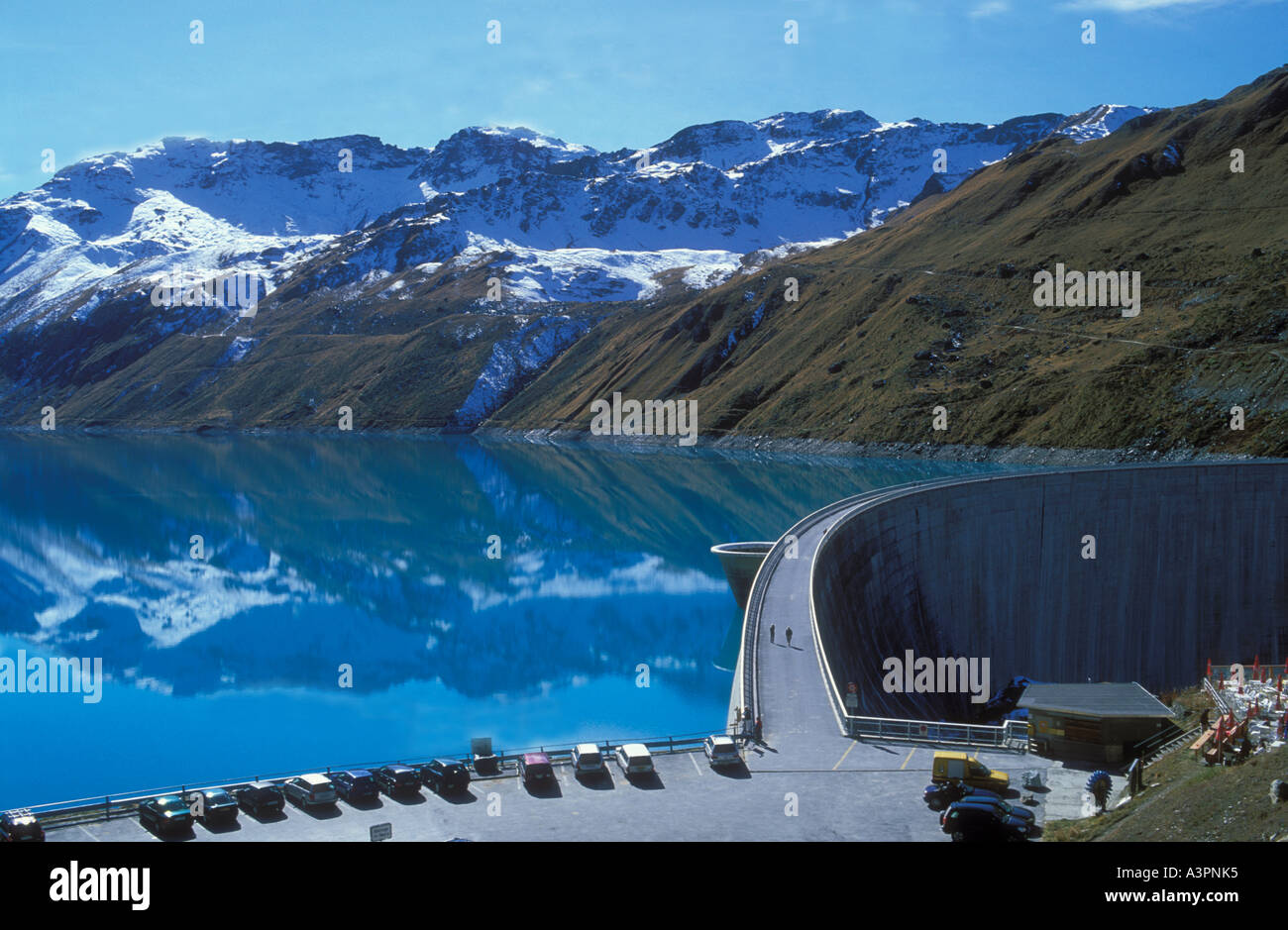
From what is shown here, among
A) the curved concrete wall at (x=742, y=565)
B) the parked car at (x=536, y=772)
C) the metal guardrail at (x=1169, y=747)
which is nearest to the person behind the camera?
the parked car at (x=536, y=772)

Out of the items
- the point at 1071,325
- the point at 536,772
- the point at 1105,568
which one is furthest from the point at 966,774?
the point at 1071,325

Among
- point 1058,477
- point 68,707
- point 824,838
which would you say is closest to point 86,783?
point 68,707

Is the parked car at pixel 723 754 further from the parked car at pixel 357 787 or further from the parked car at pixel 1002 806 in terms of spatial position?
the parked car at pixel 357 787

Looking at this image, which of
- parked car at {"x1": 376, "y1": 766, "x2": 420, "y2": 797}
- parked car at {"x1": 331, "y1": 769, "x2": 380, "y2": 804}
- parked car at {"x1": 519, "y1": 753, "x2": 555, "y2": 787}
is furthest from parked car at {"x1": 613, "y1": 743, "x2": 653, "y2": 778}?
parked car at {"x1": 331, "y1": 769, "x2": 380, "y2": 804}

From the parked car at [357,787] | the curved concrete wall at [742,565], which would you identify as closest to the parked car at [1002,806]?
the parked car at [357,787]

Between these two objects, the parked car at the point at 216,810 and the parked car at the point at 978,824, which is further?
the parked car at the point at 216,810

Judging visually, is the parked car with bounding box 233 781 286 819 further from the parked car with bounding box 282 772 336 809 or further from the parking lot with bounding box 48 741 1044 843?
the parked car with bounding box 282 772 336 809
